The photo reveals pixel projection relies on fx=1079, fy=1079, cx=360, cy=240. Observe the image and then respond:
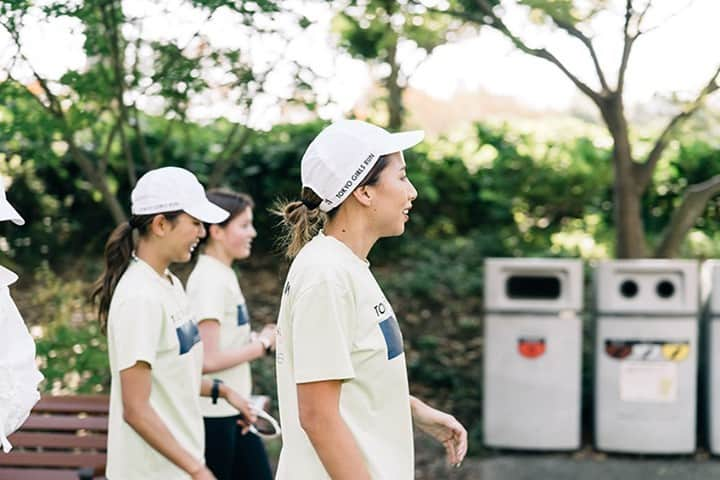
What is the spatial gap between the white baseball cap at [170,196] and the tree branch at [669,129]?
13.9 feet

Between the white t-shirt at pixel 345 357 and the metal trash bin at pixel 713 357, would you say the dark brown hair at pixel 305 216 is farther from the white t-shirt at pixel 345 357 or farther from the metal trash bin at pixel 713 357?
the metal trash bin at pixel 713 357

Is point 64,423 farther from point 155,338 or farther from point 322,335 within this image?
point 322,335

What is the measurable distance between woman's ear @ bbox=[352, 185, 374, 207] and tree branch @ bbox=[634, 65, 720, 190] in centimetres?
483

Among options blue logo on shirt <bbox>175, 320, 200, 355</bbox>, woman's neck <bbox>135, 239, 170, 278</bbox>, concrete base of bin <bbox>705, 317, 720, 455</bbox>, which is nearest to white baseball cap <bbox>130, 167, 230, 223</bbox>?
woman's neck <bbox>135, 239, 170, 278</bbox>

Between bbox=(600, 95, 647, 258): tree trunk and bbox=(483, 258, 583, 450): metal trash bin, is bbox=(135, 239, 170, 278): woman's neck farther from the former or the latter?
bbox=(600, 95, 647, 258): tree trunk

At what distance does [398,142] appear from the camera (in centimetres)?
246

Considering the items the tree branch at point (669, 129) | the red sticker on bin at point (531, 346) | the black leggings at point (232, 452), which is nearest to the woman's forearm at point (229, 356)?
the black leggings at point (232, 452)

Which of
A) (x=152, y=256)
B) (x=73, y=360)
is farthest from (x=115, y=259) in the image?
(x=73, y=360)

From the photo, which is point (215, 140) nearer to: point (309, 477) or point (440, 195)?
point (440, 195)

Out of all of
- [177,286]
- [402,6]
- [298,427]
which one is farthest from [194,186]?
[402,6]

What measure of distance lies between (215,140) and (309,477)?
267 inches

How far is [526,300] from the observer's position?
6645 millimetres

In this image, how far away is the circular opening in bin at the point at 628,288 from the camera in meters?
6.66

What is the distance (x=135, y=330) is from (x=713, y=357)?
14.8 feet
